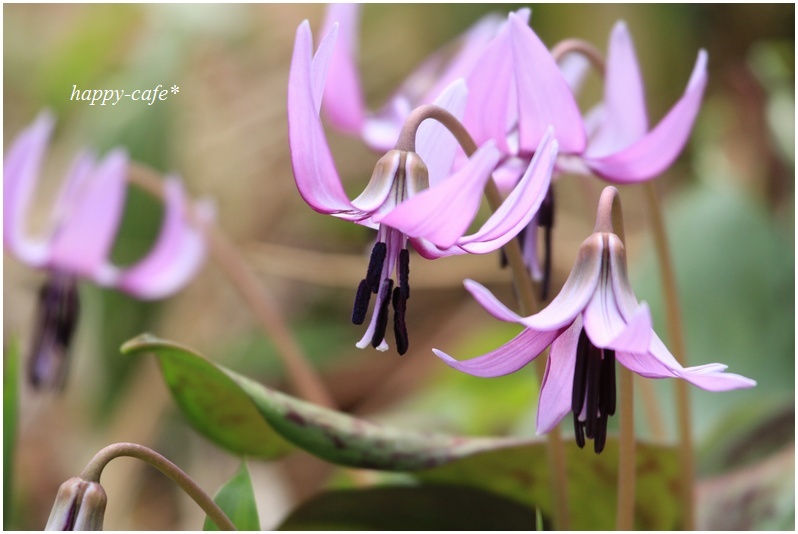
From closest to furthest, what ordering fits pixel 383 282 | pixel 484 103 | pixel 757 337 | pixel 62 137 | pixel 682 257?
1. pixel 383 282
2. pixel 484 103
3. pixel 757 337
4. pixel 682 257
5. pixel 62 137

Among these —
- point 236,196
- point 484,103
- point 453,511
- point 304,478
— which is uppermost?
point 236,196

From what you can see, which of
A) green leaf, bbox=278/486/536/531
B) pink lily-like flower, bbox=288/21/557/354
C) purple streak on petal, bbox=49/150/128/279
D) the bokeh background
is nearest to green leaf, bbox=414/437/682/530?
green leaf, bbox=278/486/536/531

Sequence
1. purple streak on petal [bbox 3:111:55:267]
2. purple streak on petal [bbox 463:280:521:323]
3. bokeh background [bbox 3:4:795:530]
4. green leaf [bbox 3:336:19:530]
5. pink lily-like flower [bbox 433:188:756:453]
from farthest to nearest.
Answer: bokeh background [bbox 3:4:795:530] < purple streak on petal [bbox 3:111:55:267] < green leaf [bbox 3:336:19:530] < pink lily-like flower [bbox 433:188:756:453] < purple streak on petal [bbox 463:280:521:323]

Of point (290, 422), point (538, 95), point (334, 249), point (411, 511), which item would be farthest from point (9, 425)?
point (334, 249)

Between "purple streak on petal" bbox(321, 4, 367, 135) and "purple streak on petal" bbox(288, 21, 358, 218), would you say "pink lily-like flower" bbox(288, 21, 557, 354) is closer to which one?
"purple streak on petal" bbox(288, 21, 358, 218)

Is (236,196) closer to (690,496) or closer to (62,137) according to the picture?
(62,137)

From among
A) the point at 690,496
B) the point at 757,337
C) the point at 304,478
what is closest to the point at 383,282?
the point at 690,496
